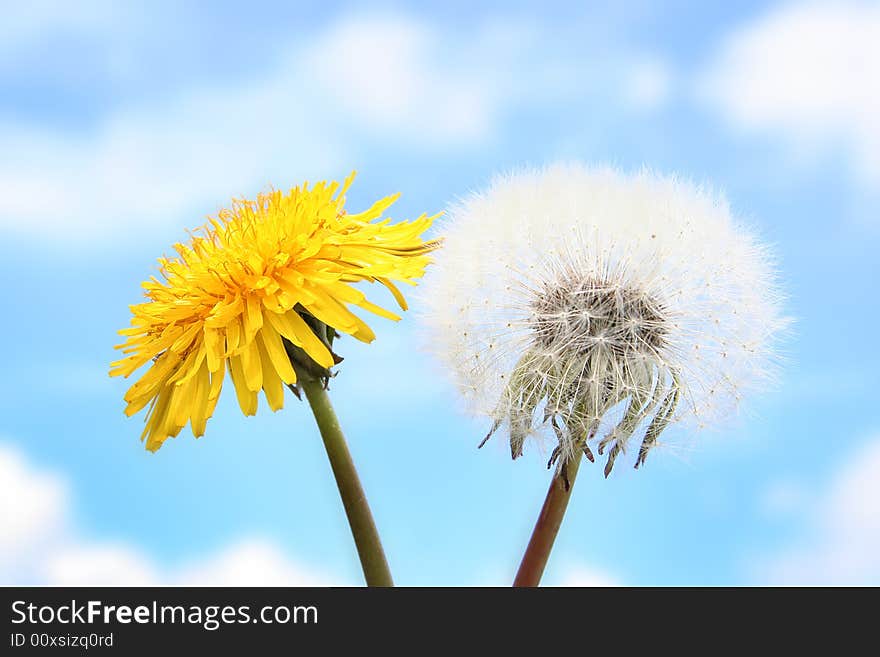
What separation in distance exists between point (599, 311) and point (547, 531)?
1.97ft

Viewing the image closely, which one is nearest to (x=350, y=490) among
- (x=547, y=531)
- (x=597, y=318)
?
(x=547, y=531)

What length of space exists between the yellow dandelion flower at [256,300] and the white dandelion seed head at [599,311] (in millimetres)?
216

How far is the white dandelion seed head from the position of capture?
7.82 feet

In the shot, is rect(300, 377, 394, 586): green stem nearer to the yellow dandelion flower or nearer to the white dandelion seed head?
the yellow dandelion flower

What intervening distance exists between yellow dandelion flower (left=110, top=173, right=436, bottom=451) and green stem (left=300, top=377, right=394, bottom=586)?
13 centimetres

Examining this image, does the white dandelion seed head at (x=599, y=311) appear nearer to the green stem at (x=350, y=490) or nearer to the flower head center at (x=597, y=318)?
the flower head center at (x=597, y=318)

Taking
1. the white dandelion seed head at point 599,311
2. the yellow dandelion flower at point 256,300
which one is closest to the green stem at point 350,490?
the yellow dandelion flower at point 256,300

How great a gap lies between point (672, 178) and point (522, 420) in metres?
0.84

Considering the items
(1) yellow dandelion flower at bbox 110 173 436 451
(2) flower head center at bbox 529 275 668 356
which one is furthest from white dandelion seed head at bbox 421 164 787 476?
(1) yellow dandelion flower at bbox 110 173 436 451

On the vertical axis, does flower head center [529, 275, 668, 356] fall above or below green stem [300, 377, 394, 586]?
above

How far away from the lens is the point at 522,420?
240 cm
